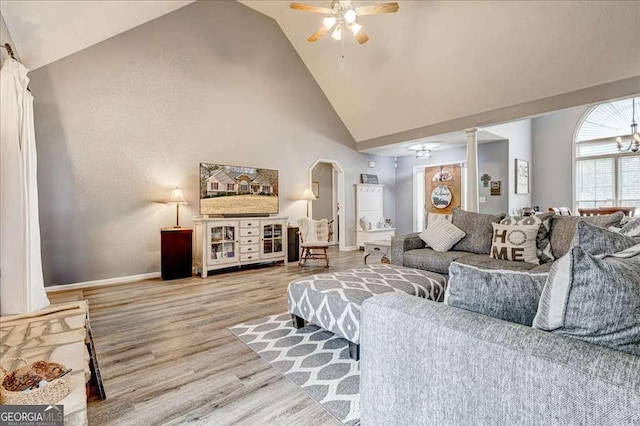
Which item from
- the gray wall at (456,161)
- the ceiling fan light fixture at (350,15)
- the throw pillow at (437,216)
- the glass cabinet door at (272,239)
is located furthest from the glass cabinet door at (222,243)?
the gray wall at (456,161)

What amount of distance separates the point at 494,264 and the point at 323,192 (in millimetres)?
5514

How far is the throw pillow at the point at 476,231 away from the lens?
351cm

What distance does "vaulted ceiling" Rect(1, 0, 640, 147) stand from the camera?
3.19 m

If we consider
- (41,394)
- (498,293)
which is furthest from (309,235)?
(498,293)

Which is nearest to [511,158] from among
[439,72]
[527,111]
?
[527,111]

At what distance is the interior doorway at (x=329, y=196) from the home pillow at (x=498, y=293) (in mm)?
5920

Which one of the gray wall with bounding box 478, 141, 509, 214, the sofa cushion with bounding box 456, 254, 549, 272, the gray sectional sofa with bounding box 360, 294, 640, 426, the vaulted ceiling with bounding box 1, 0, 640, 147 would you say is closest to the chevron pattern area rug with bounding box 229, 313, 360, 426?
the gray sectional sofa with bounding box 360, 294, 640, 426

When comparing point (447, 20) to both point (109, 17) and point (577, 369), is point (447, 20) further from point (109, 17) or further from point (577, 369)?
point (577, 369)

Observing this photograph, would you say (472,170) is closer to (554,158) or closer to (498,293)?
(554,158)

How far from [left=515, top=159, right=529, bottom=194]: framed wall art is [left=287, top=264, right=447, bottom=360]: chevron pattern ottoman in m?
5.35

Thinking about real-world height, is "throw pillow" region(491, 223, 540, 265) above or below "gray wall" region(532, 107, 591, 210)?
below

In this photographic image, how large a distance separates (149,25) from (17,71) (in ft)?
7.82

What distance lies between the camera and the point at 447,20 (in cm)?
405

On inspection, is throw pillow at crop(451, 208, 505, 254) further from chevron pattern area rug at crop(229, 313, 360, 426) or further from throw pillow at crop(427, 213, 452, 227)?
chevron pattern area rug at crop(229, 313, 360, 426)
